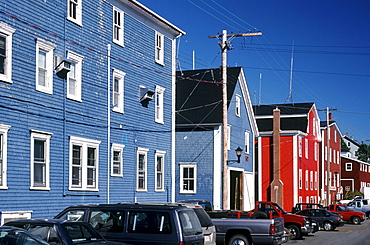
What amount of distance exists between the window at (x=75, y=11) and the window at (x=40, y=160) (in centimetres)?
495

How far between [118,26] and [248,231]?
1145cm

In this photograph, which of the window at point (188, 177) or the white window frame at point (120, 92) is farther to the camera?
the window at point (188, 177)

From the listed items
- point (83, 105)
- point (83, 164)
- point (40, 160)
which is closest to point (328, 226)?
point (83, 164)

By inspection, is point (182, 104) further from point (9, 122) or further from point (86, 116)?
point (9, 122)

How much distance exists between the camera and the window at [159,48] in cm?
2914

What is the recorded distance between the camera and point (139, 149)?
27219 mm

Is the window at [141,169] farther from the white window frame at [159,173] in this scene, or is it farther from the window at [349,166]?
the window at [349,166]

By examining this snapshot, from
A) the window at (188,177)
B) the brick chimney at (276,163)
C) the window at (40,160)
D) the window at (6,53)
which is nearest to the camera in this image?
the window at (6,53)

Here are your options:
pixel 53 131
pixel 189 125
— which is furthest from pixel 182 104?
pixel 53 131

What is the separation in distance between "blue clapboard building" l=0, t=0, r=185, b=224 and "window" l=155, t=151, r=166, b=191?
5cm

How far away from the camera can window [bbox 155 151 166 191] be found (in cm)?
2897

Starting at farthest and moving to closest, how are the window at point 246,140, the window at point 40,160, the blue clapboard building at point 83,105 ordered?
the window at point 246,140 < the window at point 40,160 < the blue clapboard building at point 83,105

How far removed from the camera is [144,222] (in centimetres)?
1324

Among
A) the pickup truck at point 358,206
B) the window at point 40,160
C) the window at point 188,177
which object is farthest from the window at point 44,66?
the pickup truck at point 358,206
